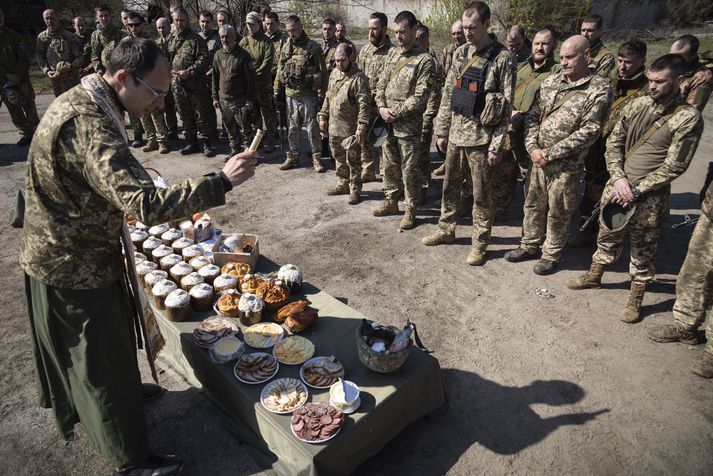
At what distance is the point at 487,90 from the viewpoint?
481cm

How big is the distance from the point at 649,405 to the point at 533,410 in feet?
3.05

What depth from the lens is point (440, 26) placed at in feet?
58.1

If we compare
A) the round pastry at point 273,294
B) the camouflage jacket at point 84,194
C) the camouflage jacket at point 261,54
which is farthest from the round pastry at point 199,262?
the camouflage jacket at point 261,54

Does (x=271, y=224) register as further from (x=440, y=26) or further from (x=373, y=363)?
(x=440, y=26)

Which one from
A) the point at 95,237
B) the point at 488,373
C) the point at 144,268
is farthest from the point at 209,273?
the point at 488,373

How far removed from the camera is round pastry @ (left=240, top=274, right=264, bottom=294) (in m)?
3.73

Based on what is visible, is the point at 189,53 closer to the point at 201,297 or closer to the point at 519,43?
the point at 519,43

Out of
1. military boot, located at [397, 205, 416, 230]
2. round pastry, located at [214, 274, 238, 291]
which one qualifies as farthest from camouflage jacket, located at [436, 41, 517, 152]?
round pastry, located at [214, 274, 238, 291]

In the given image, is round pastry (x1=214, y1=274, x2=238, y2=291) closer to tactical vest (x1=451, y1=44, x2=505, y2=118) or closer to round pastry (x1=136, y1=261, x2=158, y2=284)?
round pastry (x1=136, y1=261, x2=158, y2=284)

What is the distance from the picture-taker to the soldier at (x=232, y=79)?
8.05m

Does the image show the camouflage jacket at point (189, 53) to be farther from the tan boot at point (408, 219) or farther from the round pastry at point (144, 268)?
the round pastry at point (144, 268)

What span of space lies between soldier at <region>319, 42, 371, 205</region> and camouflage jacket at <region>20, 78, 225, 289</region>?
14.2ft

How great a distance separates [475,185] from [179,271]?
133 inches

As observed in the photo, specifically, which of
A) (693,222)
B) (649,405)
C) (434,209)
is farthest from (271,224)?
Result: (693,222)
